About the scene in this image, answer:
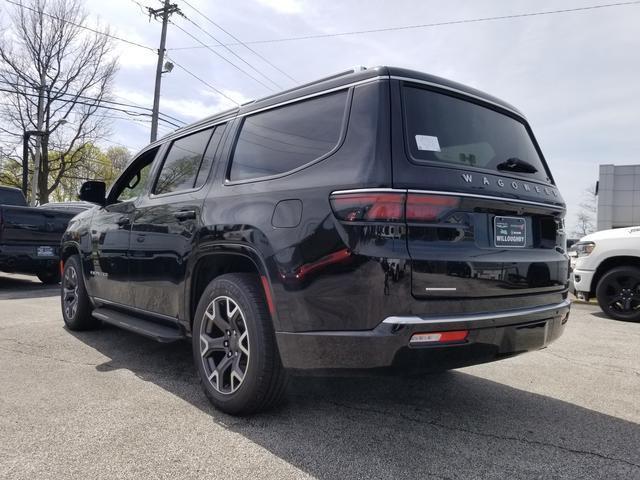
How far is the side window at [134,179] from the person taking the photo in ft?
13.9

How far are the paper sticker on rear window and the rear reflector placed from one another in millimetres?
892

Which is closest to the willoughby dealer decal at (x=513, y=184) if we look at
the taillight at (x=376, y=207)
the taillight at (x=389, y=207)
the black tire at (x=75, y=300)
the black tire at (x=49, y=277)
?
the taillight at (x=389, y=207)

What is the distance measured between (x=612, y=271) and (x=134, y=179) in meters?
6.26

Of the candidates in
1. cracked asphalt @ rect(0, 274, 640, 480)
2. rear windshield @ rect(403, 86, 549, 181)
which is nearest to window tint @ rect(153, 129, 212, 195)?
cracked asphalt @ rect(0, 274, 640, 480)

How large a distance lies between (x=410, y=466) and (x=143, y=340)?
3.34m

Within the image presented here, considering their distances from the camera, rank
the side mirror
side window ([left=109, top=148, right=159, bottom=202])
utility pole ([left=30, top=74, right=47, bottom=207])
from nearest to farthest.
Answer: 1. side window ([left=109, top=148, right=159, bottom=202])
2. the side mirror
3. utility pole ([left=30, top=74, right=47, bottom=207])

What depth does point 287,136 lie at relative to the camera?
2830 mm

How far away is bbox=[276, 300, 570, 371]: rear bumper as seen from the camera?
218 cm

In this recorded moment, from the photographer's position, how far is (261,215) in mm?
2654

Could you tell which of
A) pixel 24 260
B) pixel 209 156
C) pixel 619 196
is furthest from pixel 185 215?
pixel 619 196

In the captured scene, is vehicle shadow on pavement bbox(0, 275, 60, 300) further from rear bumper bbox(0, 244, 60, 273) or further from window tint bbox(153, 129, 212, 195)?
window tint bbox(153, 129, 212, 195)

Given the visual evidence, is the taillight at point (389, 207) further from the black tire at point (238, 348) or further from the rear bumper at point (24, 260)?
the rear bumper at point (24, 260)

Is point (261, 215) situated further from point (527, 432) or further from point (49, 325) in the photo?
point (49, 325)

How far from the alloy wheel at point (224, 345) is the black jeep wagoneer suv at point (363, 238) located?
10 millimetres
